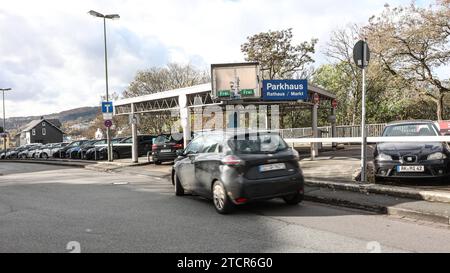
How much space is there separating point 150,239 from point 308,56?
32.4 m

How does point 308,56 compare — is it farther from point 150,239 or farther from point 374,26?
point 150,239

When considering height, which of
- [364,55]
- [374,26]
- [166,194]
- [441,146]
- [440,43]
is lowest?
[166,194]

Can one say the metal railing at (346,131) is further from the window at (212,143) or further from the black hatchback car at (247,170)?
the black hatchback car at (247,170)

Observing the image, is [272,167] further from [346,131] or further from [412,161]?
[346,131]

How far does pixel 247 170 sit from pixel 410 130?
572cm

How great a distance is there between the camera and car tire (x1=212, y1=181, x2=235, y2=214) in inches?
270

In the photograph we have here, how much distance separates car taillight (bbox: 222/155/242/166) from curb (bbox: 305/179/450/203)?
3085 millimetres

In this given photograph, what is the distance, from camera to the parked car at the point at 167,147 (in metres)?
18.0

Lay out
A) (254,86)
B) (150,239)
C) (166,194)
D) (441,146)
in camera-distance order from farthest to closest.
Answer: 1. (254,86)
2. (166,194)
3. (441,146)
4. (150,239)

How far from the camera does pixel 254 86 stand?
1752 cm

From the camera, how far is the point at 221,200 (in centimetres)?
699

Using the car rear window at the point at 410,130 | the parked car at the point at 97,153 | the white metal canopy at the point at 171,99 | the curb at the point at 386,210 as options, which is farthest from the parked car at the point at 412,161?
the parked car at the point at 97,153

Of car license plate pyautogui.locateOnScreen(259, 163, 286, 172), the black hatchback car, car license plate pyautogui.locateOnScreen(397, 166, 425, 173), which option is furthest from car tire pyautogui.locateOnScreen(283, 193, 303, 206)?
car license plate pyautogui.locateOnScreen(397, 166, 425, 173)
